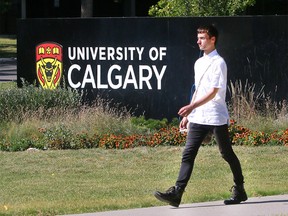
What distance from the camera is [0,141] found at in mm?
14766

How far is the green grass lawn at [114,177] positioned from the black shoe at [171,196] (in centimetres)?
48

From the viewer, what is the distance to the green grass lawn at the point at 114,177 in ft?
33.2

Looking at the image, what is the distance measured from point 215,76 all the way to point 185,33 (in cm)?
808

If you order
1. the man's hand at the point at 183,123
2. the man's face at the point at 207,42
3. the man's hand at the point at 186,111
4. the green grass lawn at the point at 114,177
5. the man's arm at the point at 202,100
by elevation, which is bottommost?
the green grass lawn at the point at 114,177

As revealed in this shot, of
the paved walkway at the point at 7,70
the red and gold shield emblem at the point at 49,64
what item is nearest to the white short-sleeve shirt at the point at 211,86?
the red and gold shield emblem at the point at 49,64

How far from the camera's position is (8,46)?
45312 mm

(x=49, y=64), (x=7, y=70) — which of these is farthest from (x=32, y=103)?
(x=7, y=70)

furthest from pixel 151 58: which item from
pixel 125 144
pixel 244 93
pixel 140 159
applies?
pixel 140 159

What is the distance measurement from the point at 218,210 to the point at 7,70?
26.0 m

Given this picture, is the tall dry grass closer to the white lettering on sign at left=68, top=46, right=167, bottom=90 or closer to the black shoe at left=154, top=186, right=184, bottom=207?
the white lettering on sign at left=68, top=46, right=167, bottom=90

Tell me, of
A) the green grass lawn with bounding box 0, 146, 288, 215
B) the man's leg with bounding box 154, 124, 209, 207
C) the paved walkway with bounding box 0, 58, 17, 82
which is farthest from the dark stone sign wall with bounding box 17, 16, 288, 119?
the paved walkway with bounding box 0, 58, 17, 82

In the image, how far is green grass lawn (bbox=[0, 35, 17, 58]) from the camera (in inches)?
1649

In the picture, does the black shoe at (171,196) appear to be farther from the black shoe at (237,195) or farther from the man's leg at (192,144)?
the black shoe at (237,195)

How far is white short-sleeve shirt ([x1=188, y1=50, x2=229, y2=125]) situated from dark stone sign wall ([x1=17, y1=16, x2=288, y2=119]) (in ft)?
24.4
